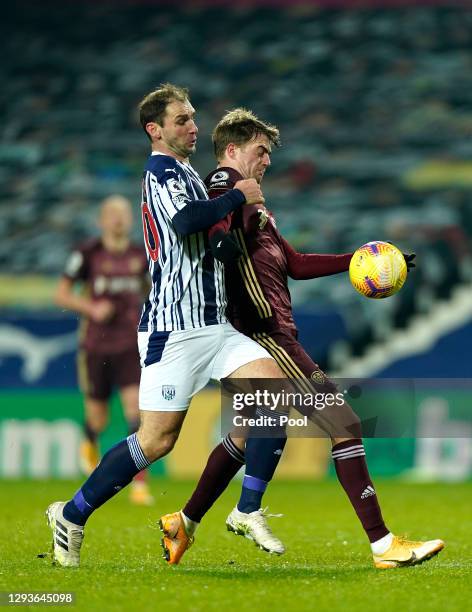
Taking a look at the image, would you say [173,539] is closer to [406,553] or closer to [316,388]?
[316,388]

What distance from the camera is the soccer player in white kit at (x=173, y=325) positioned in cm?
519

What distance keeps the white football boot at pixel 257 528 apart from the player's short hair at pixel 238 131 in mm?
1720

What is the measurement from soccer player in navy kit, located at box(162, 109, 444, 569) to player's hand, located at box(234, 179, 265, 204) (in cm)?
19

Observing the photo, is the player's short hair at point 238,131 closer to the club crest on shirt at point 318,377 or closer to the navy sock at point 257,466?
the club crest on shirt at point 318,377

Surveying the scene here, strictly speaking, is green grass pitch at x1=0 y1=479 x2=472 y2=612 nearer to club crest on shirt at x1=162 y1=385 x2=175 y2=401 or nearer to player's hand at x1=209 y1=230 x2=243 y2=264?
club crest on shirt at x1=162 y1=385 x2=175 y2=401

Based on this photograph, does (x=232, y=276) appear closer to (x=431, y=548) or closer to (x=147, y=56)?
(x=431, y=548)

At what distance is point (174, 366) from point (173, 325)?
182 mm

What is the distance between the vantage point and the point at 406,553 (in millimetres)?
5262

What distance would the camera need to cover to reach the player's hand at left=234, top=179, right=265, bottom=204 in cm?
519

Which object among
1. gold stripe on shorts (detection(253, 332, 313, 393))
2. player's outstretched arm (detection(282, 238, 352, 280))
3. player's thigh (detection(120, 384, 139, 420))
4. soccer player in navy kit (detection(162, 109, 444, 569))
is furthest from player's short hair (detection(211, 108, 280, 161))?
player's thigh (detection(120, 384, 139, 420))

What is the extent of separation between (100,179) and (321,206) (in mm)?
3015

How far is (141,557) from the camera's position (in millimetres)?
5953

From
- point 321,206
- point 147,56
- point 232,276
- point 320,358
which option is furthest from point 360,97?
point 232,276

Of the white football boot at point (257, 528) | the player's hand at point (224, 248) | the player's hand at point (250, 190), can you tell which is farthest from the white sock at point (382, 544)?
the player's hand at point (250, 190)
